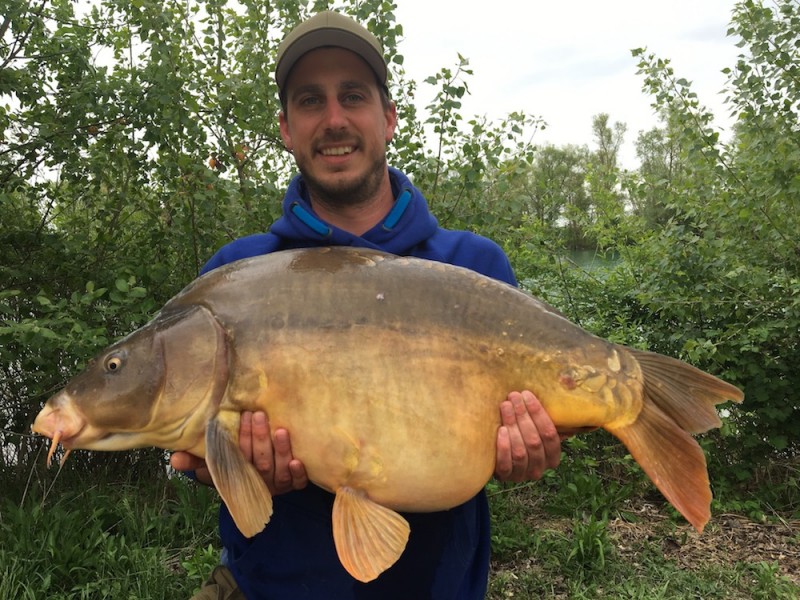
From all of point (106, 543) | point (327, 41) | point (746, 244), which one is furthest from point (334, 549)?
point (746, 244)

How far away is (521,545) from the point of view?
281cm

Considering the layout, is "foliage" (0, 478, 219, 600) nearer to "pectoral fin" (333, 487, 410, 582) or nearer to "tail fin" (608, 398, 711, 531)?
"pectoral fin" (333, 487, 410, 582)

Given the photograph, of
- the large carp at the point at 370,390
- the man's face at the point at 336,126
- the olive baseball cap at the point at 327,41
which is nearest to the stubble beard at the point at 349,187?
the man's face at the point at 336,126

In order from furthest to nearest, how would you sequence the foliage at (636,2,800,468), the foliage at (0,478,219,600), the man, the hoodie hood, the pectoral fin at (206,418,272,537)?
the foliage at (636,2,800,468), the foliage at (0,478,219,600), the hoodie hood, the man, the pectoral fin at (206,418,272,537)

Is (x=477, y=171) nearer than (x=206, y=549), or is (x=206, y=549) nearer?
(x=206, y=549)

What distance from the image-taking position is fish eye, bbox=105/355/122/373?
50.2 inches

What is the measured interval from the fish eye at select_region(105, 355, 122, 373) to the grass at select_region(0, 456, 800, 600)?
4.80 ft

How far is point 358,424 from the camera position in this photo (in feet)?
3.99

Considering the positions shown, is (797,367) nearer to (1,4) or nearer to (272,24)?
(272,24)

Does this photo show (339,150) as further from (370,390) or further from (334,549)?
(334,549)

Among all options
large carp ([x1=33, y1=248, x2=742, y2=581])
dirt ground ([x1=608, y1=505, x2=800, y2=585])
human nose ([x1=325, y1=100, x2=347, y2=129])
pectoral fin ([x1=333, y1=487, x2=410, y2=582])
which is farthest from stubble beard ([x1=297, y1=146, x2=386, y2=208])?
dirt ground ([x1=608, y1=505, x2=800, y2=585])

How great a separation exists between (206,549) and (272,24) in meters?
2.56

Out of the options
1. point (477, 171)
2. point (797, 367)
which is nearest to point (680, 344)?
point (797, 367)

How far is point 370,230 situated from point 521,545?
1.84 metres
